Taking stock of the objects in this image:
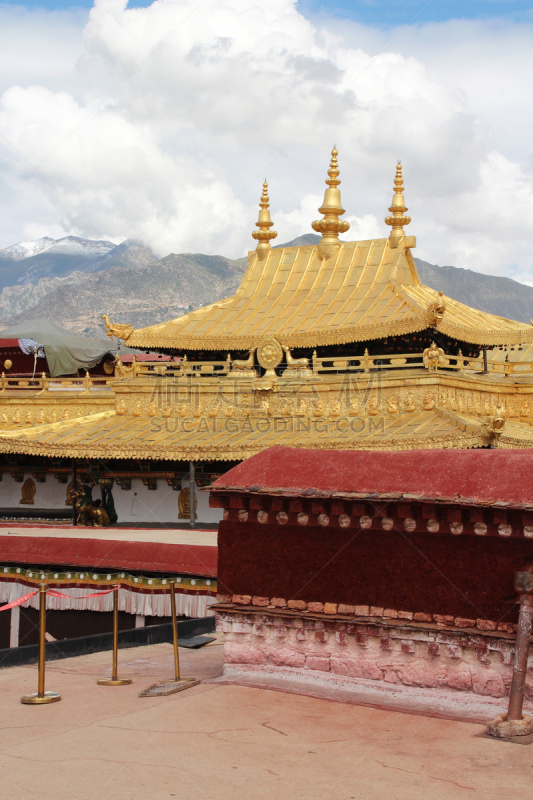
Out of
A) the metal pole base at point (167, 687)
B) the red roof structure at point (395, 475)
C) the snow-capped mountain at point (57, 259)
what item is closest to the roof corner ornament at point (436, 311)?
the red roof structure at point (395, 475)

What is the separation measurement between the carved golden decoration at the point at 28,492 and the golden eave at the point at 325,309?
4.19 metres

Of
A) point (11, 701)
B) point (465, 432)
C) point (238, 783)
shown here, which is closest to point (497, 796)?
point (238, 783)

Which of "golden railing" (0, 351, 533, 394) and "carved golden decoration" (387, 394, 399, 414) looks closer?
"carved golden decoration" (387, 394, 399, 414)

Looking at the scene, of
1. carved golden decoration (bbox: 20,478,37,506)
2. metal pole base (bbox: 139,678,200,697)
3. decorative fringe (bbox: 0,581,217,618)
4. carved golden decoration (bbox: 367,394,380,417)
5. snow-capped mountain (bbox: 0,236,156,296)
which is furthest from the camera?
snow-capped mountain (bbox: 0,236,156,296)

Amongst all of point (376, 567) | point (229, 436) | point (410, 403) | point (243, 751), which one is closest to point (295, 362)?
point (229, 436)

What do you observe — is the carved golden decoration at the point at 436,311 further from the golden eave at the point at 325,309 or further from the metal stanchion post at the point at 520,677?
the metal stanchion post at the point at 520,677

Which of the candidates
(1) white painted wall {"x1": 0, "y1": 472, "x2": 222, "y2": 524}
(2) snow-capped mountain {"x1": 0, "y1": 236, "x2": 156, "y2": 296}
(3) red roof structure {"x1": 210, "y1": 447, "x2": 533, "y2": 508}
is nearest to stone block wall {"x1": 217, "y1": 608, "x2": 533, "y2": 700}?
(3) red roof structure {"x1": 210, "y1": 447, "x2": 533, "y2": 508}

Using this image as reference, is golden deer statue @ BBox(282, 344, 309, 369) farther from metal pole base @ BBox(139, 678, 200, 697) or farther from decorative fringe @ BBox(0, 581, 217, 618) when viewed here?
metal pole base @ BBox(139, 678, 200, 697)

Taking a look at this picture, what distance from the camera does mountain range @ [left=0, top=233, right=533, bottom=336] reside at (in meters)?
107

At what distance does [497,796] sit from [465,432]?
32.3 feet

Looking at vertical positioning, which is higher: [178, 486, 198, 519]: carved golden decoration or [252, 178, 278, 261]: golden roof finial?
[252, 178, 278, 261]: golden roof finial

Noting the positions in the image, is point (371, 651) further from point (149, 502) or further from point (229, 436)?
point (149, 502)

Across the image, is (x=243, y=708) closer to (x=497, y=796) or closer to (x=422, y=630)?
(x=422, y=630)

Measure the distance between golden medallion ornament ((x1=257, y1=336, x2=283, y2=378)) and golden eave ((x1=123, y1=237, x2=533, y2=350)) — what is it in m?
0.51
